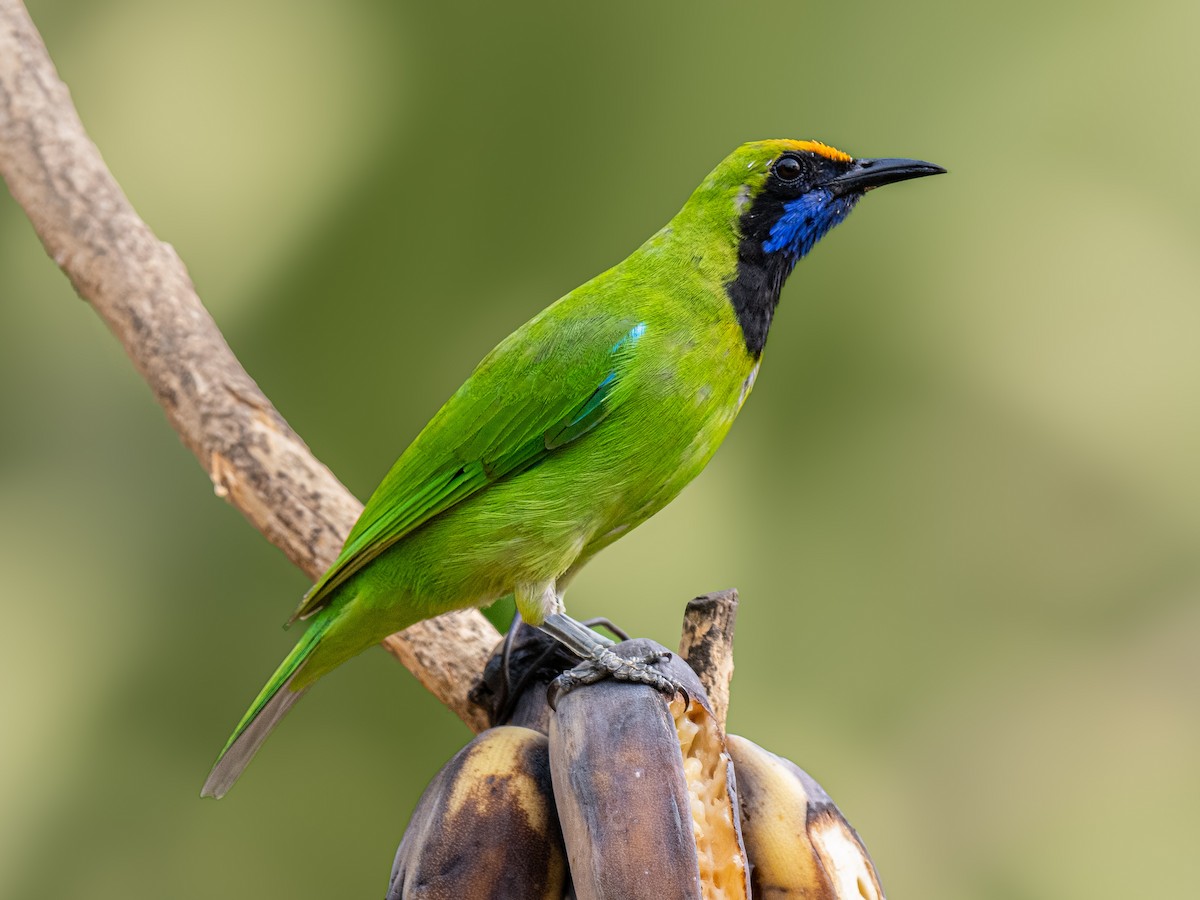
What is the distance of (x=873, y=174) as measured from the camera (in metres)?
2.24

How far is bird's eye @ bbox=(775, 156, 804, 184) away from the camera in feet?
7.30

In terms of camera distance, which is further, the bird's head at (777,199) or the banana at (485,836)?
the bird's head at (777,199)

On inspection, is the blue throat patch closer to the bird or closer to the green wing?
the bird

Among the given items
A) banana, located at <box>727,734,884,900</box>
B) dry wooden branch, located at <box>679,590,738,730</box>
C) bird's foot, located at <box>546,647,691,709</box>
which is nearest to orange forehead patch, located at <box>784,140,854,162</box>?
dry wooden branch, located at <box>679,590,738,730</box>

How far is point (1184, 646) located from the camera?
12.5 ft

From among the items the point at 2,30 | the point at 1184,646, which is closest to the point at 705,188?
the point at 2,30

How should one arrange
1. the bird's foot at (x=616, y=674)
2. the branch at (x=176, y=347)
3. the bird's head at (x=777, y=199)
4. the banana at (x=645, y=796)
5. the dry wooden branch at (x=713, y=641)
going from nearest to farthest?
the banana at (x=645, y=796) < the bird's foot at (x=616, y=674) < the dry wooden branch at (x=713, y=641) < the bird's head at (x=777, y=199) < the branch at (x=176, y=347)

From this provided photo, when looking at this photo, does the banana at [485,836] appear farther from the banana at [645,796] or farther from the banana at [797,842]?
the banana at [797,842]

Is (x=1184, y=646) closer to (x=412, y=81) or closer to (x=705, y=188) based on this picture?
(x=705, y=188)

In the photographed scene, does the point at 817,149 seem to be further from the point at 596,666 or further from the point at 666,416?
the point at 596,666

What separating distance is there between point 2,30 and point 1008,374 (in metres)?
3.05

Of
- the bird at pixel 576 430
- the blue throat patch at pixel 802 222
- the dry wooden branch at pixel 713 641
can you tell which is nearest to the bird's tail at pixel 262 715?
the bird at pixel 576 430

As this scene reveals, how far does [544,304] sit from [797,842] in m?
2.82

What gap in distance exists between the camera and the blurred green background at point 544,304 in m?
3.91
